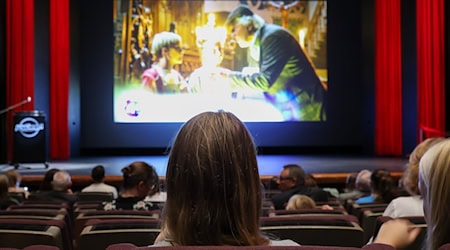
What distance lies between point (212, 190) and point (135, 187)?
97.2 inches

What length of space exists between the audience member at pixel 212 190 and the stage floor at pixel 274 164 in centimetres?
634

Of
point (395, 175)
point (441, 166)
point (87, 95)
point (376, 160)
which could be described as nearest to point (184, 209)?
point (441, 166)

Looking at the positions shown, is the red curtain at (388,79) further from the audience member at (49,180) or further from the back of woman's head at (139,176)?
the back of woman's head at (139,176)

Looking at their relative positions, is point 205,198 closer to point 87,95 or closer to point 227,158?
point 227,158

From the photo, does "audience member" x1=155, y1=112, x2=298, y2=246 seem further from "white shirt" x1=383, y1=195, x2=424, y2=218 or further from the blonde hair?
the blonde hair

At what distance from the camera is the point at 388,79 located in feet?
35.8

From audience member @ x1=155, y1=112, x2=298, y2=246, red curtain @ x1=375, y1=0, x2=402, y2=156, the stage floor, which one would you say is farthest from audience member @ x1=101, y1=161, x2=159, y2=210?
red curtain @ x1=375, y1=0, x2=402, y2=156

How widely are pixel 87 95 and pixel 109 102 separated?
1.50 ft

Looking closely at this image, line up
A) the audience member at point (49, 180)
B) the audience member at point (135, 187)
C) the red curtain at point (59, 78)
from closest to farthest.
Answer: the audience member at point (135, 187)
the audience member at point (49, 180)
the red curtain at point (59, 78)

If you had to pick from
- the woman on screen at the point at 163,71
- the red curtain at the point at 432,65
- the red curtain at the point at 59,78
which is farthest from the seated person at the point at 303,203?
the woman on screen at the point at 163,71

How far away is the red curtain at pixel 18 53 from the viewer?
9398mm

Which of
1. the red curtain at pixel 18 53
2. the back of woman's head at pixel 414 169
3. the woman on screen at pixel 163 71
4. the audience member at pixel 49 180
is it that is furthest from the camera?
the woman on screen at pixel 163 71

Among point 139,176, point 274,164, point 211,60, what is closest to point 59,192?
point 139,176

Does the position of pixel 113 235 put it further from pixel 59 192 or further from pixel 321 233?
pixel 59 192
